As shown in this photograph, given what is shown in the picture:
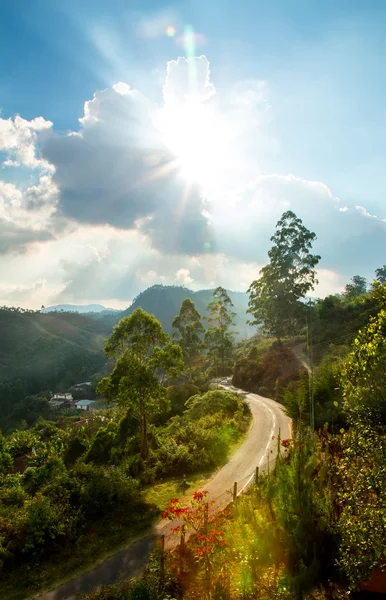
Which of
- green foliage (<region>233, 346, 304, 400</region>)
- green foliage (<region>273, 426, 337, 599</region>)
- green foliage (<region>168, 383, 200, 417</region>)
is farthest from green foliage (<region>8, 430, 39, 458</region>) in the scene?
green foliage (<region>273, 426, 337, 599</region>)

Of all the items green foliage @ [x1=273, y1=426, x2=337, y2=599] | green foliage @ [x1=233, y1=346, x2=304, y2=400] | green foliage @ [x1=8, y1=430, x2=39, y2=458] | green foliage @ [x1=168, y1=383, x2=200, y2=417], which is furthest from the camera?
green foliage @ [x1=233, y1=346, x2=304, y2=400]

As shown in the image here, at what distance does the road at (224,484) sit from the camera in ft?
28.9

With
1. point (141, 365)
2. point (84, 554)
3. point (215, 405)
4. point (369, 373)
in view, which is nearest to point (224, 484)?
point (141, 365)

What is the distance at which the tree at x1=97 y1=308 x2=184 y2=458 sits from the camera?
15.8 m

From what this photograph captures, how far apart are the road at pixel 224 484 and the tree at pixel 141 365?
14.0ft

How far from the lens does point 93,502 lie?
39.3 ft

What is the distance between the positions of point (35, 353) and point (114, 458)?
424 ft

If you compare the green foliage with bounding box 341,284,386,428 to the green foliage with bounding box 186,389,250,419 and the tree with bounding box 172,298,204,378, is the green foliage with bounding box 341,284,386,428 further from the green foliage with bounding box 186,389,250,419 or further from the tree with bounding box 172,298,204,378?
the tree with bounding box 172,298,204,378

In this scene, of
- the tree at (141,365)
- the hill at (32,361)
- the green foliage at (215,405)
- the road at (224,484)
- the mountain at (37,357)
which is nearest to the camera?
the road at (224,484)

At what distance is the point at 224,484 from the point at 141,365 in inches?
240

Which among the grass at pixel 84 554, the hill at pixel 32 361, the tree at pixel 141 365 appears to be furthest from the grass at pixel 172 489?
the hill at pixel 32 361

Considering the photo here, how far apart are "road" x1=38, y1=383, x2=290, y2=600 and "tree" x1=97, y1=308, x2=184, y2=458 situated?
4.28m

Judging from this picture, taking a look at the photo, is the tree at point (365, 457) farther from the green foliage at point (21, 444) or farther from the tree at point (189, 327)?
the tree at point (189, 327)

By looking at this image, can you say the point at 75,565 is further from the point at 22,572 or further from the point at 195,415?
the point at 195,415
